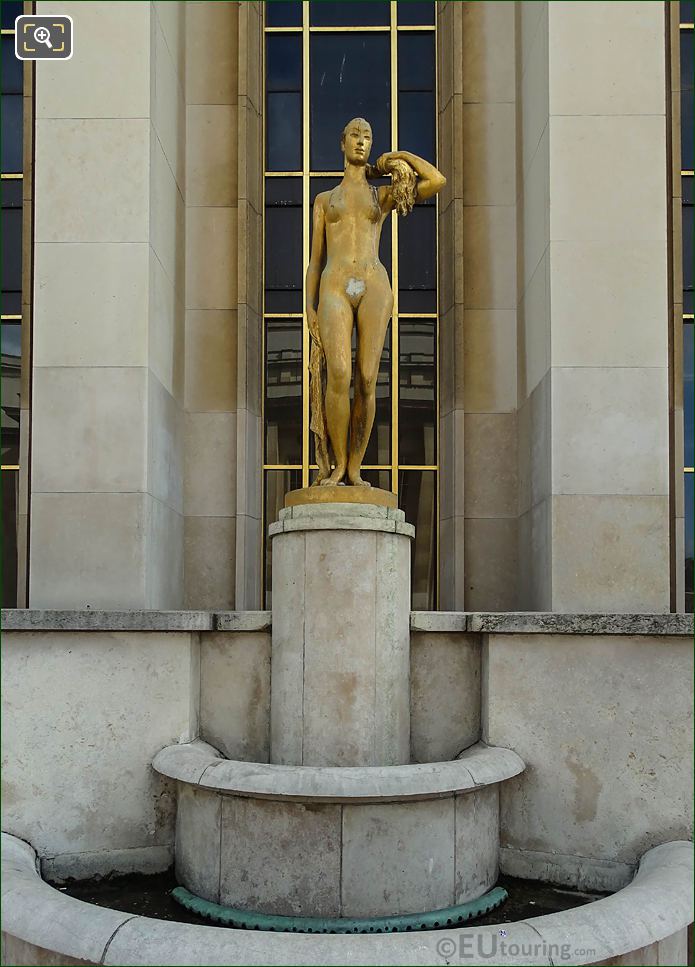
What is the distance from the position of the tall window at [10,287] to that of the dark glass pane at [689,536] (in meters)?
7.76

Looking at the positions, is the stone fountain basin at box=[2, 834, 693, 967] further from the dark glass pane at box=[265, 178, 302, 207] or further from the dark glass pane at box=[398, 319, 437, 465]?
the dark glass pane at box=[265, 178, 302, 207]

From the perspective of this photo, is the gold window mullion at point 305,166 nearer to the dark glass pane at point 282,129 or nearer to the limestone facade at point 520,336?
the dark glass pane at point 282,129

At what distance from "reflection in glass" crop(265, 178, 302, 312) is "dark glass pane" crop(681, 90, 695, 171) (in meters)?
4.86

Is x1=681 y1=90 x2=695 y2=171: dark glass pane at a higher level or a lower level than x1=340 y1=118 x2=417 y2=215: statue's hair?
higher

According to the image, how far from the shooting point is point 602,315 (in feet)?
29.2

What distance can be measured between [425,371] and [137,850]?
22.5ft

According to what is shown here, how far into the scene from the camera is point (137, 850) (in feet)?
20.3

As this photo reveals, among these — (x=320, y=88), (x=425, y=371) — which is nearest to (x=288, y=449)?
(x=425, y=371)

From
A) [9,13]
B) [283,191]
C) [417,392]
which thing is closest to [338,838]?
[417,392]

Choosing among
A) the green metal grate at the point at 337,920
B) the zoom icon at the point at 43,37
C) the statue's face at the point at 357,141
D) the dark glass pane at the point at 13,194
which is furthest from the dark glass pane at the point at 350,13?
the green metal grate at the point at 337,920

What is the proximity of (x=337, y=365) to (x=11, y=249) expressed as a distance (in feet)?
19.1

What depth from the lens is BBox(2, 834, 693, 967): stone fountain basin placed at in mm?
3951

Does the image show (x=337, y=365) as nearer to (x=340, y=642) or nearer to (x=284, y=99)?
(x=340, y=642)

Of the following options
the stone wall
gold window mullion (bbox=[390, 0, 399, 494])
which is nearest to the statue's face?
the stone wall
